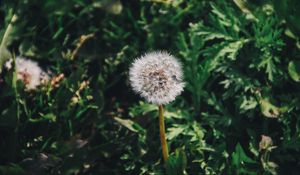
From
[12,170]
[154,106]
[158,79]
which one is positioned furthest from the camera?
[154,106]

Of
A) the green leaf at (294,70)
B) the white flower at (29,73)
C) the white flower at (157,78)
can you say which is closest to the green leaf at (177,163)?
the white flower at (157,78)

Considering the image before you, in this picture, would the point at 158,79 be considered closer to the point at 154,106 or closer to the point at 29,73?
the point at 154,106

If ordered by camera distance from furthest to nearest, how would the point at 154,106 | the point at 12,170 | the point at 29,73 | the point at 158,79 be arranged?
the point at 29,73 < the point at 154,106 < the point at 12,170 < the point at 158,79

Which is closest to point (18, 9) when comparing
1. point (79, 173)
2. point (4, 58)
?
point (4, 58)

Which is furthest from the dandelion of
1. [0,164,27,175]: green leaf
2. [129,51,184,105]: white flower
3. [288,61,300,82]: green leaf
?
[0,164,27,175]: green leaf

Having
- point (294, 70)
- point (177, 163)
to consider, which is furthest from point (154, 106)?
point (294, 70)

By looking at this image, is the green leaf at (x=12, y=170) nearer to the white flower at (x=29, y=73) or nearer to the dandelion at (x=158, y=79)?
the white flower at (x=29, y=73)
